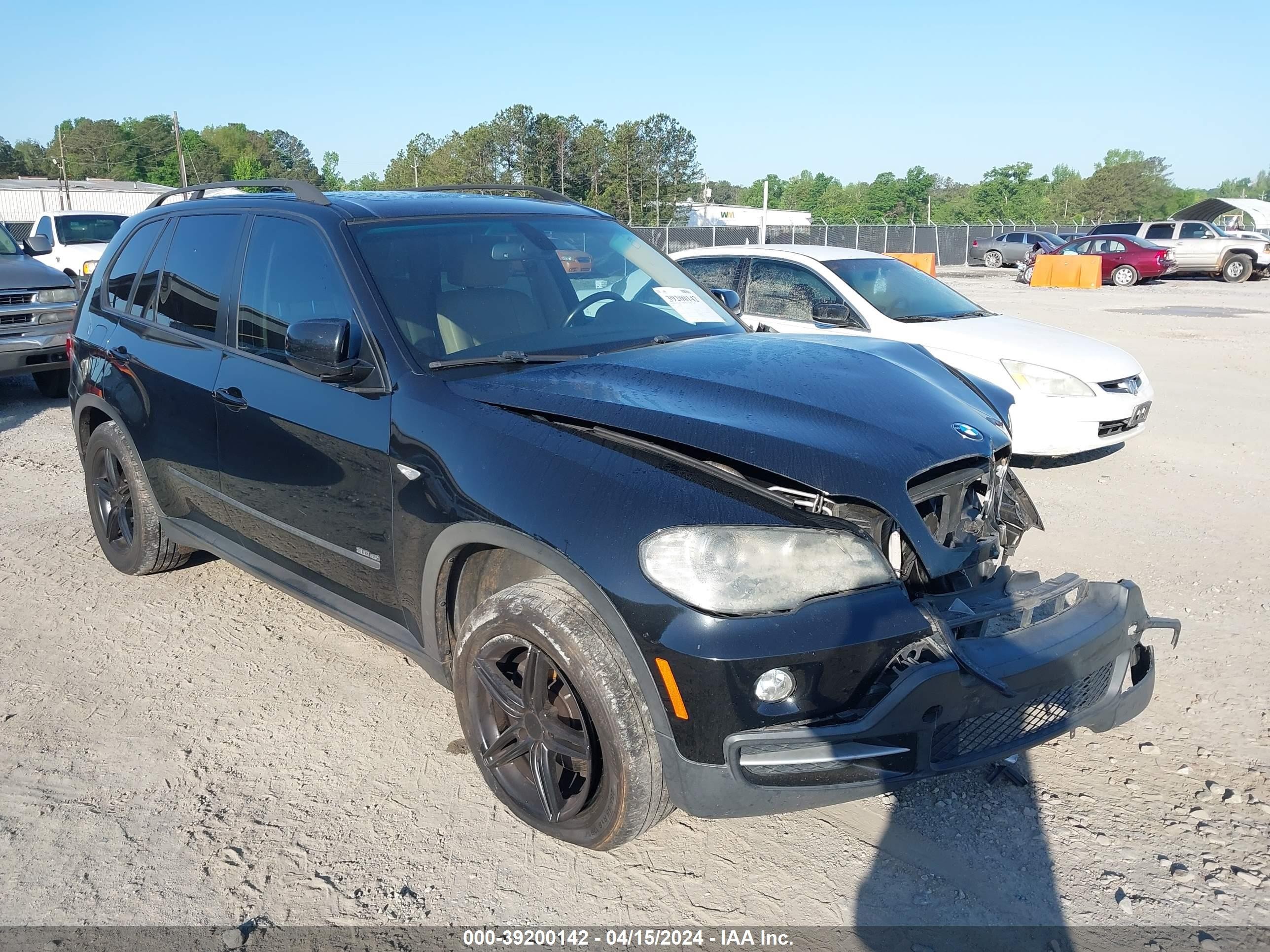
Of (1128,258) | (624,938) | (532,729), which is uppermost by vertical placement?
(1128,258)

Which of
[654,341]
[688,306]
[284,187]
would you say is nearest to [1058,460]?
[688,306]

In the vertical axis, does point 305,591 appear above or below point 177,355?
below

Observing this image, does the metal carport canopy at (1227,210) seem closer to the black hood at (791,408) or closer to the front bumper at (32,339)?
the front bumper at (32,339)

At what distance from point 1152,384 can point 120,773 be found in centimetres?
1049

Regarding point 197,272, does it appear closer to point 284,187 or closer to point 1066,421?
point 284,187

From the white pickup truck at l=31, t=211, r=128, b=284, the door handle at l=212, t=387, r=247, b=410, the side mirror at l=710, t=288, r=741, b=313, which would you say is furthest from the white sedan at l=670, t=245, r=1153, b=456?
the white pickup truck at l=31, t=211, r=128, b=284

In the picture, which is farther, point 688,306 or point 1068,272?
point 1068,272

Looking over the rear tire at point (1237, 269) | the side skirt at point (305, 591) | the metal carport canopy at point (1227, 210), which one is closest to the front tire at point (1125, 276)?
the rear tire at point (1237, 269)

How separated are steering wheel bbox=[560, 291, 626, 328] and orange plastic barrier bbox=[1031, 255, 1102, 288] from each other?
1055 inches

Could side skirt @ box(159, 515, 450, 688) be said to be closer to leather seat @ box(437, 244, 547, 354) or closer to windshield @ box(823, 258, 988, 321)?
leather seat @ box(437, 244, 547, 354)

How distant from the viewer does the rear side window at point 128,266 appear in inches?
192

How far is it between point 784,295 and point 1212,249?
85.8ft

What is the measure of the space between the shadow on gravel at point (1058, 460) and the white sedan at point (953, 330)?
292 millimetres

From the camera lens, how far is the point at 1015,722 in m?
2.66
